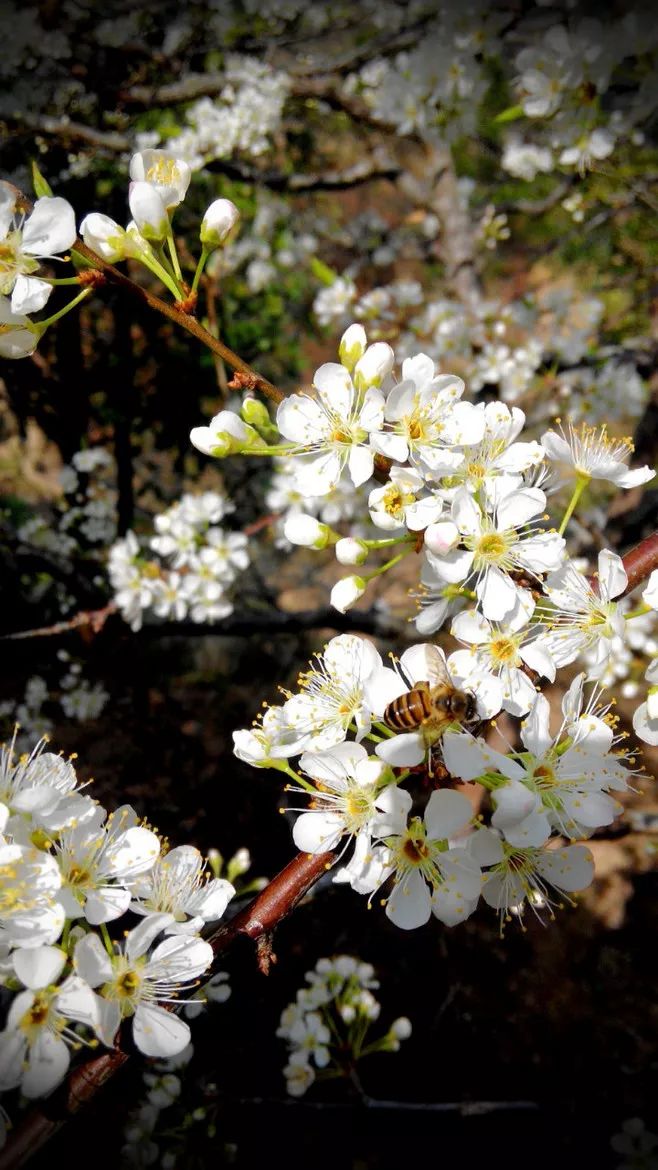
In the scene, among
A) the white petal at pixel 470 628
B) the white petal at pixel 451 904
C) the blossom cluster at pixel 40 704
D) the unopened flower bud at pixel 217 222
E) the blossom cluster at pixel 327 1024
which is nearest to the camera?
the white petal at pixel 451 904

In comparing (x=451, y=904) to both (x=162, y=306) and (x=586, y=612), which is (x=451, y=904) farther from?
(x=162, y=306)

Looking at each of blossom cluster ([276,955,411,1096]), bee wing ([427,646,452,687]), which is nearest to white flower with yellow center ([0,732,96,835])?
bee wing ([427,646,452,687])

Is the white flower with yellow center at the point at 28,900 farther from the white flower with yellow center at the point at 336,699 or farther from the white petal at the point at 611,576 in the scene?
the white petal at the point at 611,576

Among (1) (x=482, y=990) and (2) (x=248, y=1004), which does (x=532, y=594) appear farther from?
(1) (x=482, y=990)

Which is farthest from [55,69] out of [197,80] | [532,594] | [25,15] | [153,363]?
[532,594]

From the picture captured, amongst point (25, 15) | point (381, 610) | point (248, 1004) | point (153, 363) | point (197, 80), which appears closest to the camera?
point (248, 1004)

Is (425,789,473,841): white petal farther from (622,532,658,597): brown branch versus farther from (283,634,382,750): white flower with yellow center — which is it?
(622,532,658,597): brown branch

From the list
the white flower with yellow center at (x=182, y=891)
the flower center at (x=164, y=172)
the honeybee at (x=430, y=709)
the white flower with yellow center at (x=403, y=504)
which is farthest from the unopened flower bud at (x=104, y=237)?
the white flower with yellow center at (x=182, y=891)

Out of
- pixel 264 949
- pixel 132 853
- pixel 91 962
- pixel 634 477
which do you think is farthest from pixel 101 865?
pixel 634 477
